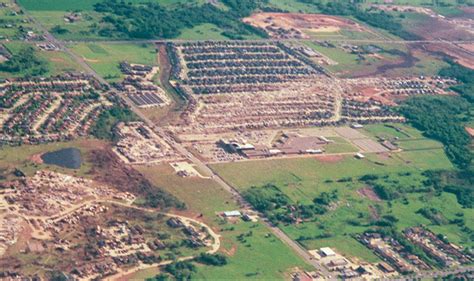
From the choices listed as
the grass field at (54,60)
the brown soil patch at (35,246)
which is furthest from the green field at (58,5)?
the brown soil patch at (35,246)

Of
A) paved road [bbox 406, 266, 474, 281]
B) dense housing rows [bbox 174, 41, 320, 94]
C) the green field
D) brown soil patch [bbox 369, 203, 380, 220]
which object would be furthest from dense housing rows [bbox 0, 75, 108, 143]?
paved road [bbox 406, 266, 474, 281]

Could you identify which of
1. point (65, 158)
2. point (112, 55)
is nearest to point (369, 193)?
point (65, 158)

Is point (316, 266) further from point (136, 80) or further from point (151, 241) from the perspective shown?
point (136, 80)

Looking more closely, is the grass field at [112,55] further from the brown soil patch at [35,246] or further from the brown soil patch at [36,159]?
the brown soil patch at [35,246]

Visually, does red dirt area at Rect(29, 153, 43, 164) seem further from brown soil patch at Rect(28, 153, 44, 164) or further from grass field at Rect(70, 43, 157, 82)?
grass field at Rect(70, 43, 157, 82)

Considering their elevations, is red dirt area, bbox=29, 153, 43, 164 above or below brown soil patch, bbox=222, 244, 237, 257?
above

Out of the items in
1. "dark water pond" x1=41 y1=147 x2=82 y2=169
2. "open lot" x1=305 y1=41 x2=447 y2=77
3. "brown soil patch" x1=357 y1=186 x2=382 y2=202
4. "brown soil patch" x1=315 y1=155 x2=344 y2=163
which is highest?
"dark water pond" x1=41 y1=147 x2=82 y2=169
